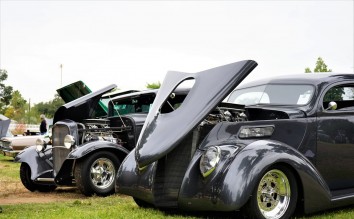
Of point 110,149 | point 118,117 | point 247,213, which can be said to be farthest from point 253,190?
point 118,117

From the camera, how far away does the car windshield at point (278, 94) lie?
6109mm

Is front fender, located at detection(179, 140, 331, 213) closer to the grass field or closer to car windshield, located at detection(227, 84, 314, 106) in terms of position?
the grass field

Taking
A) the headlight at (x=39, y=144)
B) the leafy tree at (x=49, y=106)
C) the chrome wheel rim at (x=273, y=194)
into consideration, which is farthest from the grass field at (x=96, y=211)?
the leafy tree at (x=49, y=106)

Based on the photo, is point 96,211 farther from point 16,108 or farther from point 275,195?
point 16,108

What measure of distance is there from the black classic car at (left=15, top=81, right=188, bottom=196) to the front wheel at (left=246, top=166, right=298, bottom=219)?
265 centimetres

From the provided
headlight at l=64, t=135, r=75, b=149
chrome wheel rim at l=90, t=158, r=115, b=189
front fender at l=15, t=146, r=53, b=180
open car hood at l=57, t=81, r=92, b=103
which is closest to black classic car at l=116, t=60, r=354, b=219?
chrome wheel rim at l=90, t=158, r=115, b=189

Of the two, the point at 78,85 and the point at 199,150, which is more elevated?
the point at 78,85

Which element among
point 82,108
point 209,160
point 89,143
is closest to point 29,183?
point 82,108

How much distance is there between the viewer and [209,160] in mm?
4996

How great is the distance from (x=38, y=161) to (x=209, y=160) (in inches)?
201

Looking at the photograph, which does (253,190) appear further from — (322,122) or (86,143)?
(86,143)

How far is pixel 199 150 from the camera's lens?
207 inches

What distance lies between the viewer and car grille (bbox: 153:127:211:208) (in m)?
5.29

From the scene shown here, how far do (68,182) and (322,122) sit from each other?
444 cm
